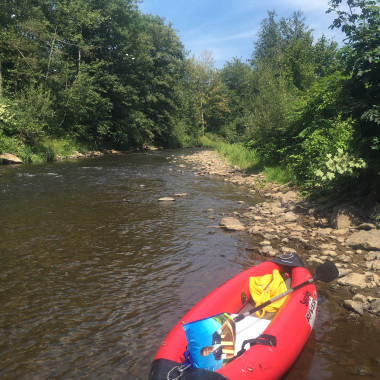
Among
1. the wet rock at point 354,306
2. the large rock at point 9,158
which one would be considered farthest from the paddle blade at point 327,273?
the large rock at point 9,158

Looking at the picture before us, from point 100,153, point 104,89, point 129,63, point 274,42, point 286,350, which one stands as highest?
point 274,42

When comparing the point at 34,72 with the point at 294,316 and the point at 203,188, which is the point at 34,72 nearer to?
the point at 203,188

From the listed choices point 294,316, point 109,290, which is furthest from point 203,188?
point 294,316

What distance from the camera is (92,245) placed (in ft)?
20.2

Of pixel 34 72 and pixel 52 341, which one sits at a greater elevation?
pixel 34 72

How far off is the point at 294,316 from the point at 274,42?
149 ft

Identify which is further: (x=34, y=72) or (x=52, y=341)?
(x=34, y=72)

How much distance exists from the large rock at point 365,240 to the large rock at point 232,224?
2.30m

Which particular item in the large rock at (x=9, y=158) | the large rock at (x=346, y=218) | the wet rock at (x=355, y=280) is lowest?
the wet rock at (x=355, y=280)

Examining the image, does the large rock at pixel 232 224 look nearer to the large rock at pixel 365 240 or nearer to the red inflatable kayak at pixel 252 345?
the large rock at pixel 365 240

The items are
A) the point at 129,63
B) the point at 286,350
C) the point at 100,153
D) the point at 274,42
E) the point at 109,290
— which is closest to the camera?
the point at 286,350

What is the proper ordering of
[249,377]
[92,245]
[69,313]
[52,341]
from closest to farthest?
[249,377], [52,341], [69,313], [92,245]

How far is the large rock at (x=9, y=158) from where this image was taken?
51.2ft

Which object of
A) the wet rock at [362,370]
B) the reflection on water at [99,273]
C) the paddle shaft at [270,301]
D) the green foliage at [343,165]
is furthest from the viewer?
the green foliage at [343,165]
